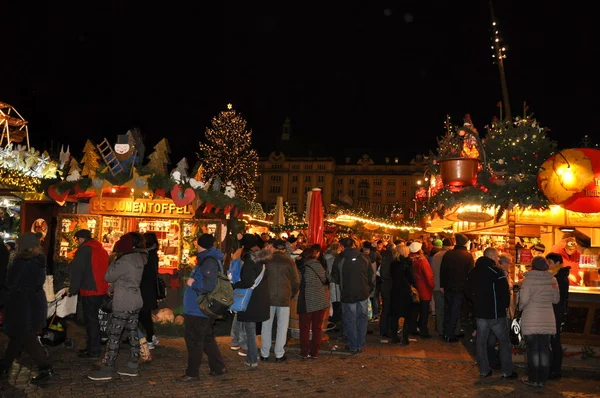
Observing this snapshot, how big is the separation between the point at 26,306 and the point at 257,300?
2.85 metres

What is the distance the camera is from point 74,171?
10367 millimetres

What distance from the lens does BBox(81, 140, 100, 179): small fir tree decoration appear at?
410 inches

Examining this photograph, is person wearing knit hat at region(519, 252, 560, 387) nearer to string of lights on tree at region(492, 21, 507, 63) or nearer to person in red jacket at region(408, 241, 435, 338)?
person in red jacket at region(408, 241, 435, 338)

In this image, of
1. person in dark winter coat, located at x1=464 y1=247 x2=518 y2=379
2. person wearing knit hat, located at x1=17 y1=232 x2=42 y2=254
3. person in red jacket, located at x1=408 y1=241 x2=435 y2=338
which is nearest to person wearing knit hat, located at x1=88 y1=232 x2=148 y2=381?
person wearing knit hat, located at x1=17 y1=232 x2=42 y2=254

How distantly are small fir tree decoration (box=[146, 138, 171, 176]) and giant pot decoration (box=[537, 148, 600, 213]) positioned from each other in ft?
23.0

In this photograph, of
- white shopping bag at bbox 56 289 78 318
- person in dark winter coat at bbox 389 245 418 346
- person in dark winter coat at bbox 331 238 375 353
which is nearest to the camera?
white shopping bag at bbox 56 289 78 318

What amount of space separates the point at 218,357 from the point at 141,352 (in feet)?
4.11

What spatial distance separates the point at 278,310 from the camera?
311 inches

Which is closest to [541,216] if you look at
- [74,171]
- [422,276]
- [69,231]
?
[422,276]

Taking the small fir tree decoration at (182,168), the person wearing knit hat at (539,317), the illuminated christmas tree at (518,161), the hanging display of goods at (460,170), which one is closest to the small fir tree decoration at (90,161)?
the small fir tree decoration at (182,168)

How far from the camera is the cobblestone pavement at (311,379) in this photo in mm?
6043

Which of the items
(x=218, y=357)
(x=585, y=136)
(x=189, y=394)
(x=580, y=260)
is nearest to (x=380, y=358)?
(x=218, y=357)

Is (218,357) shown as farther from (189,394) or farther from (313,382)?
(313,382)

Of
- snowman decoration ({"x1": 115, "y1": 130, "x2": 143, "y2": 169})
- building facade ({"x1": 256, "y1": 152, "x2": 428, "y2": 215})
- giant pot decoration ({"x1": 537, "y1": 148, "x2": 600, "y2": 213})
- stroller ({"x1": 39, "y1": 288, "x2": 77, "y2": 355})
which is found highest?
building facade ({"x1": 256, "y1": 152, "x2": 428, "y2": 215})
